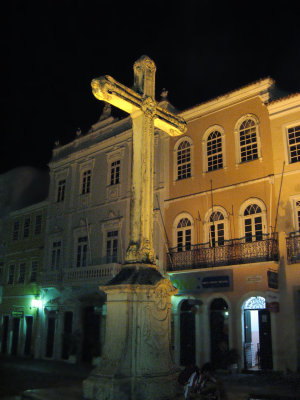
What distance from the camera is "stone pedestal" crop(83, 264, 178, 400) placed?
27.7 feet

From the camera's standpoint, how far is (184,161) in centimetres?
2031

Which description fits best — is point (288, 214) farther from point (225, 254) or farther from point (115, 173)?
point (115, 173)

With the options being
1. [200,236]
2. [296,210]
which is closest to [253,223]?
[296,210]

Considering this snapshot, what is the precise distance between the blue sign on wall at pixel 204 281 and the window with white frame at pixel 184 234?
140 centimetres

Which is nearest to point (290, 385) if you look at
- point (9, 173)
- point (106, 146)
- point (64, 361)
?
point (64, 361)

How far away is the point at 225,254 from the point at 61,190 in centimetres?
1375

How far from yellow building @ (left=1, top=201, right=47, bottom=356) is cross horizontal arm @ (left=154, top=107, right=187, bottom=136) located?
1767 centimetres

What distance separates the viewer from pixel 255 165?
57.2 feet

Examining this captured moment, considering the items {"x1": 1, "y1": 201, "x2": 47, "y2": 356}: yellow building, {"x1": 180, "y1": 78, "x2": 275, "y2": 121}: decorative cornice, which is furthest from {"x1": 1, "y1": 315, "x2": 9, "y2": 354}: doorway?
{"x1": 180, "y1": 78, "x2": 275, "y2": 121}: decorative cornice

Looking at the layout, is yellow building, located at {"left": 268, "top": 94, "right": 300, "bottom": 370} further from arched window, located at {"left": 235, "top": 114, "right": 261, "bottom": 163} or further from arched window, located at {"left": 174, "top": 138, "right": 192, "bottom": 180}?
arched window, located at {"left": 174, "top": 138, "right": 192, "bottom": 180}

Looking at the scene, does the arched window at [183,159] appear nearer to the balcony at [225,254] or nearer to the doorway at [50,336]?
the balcony at [225,254]

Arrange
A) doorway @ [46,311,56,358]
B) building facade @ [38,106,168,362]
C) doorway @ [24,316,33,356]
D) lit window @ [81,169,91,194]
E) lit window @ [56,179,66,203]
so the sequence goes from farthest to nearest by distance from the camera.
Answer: lit window @ [56,179,66,203] → doorway @ [24,316,33,356] → lit window @ [81,169,91,194] → doorway @ [46,311,56,358] → building facade @ [38,106,168,362]

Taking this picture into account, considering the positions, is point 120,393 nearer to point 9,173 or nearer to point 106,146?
point 106,146

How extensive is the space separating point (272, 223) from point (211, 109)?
6.61m
